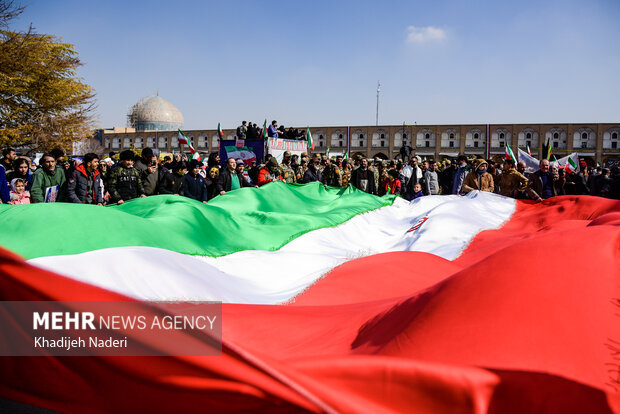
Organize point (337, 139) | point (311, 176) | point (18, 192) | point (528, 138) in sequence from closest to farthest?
point (18, 192), point (311, 176), point (528, 138), point (337, 139)

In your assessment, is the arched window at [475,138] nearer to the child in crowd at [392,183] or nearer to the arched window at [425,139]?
the arched window at [425,139]

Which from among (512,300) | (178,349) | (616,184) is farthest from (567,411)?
(616,184)

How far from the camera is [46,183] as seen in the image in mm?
6812

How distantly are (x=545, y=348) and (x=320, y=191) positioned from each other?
8559mm

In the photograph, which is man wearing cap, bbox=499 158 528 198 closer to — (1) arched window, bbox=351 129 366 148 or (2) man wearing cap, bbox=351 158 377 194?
(2) man wearing cap, bbox=351 158 377 194

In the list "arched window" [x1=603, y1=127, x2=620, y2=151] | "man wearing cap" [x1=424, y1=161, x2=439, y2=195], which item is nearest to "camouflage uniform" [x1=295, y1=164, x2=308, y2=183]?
"man wearing cap" [x1=424, y1=161, x2=439, y2=195]

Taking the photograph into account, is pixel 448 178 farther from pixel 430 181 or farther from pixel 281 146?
pixel 281 146

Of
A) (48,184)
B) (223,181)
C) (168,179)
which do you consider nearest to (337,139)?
(223,181)

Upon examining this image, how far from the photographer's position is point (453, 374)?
156cm

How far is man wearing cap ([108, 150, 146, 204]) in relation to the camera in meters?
7.14

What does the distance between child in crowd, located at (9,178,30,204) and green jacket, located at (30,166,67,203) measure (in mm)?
527

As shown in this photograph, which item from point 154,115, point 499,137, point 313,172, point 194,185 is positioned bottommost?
point 194,185

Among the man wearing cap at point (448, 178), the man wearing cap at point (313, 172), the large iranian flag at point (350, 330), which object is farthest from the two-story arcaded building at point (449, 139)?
the large iranian flag at point (350, 330)

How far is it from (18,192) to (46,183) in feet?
2.38
